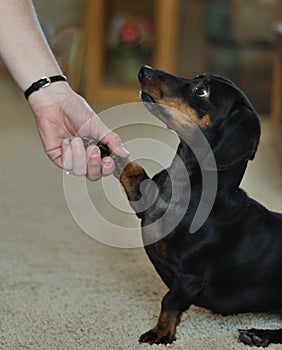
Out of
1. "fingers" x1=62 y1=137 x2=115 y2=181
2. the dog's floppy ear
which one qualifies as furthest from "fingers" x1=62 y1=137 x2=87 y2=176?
the dog's floppy ear

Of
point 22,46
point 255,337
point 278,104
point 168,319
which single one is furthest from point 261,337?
point 278,104

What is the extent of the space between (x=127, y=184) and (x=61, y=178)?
1.24m

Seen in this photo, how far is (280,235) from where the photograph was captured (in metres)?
1.30

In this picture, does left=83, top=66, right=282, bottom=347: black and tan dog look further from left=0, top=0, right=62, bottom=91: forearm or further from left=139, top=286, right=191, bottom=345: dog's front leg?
left=0, top=0, right=62, bottom=91: forearm

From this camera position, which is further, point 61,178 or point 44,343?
point 61,178

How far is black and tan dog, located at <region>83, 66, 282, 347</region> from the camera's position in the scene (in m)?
1.24

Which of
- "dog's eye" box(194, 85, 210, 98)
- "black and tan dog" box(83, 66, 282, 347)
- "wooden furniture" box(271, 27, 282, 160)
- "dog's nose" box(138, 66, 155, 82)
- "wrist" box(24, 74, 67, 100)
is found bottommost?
"wooden furniture" box(271, 27, 282, 160)

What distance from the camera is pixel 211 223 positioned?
1249 millimetres

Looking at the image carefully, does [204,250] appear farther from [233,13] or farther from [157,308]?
[233,13]

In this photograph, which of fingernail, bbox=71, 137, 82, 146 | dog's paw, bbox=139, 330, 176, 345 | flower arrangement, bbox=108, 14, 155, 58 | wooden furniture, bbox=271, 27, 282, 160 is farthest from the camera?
flower arrangement, bbox=108, 14, 155, 58

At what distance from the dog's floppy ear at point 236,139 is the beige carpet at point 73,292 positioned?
1.06ft

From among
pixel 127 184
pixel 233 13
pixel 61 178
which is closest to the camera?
pixel 127 184

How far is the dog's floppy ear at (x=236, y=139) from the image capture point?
1196 mm

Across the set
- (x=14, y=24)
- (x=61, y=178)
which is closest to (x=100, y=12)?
(x=61, y=178)
